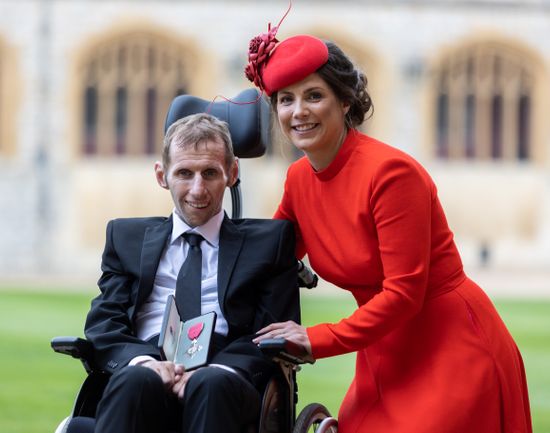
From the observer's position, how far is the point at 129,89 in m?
20.4

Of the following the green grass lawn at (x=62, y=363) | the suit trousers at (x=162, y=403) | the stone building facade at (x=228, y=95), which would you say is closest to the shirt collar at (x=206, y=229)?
the suit trousers at (x=162, y=403)

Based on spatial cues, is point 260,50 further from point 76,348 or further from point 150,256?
point 76,348

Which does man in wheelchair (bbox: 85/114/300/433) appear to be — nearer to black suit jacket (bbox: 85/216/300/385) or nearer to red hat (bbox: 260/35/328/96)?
black suit jacket (bbox: 85/216/300/385)

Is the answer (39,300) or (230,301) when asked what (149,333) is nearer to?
(230,301)

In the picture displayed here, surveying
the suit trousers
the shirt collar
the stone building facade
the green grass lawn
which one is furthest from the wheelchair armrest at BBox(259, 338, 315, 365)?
the stone building facade

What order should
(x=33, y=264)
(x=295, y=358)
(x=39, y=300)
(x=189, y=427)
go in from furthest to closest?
(x=33, y=264) < (x=39, y=300) < (x=295, y=358) < (x=189, y=427)

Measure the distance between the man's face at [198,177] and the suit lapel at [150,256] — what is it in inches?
3.6

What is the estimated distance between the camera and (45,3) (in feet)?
67.5

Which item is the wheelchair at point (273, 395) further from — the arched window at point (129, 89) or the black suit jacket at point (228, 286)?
the arched window at point (129, 89)

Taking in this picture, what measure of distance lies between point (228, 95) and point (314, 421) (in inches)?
667

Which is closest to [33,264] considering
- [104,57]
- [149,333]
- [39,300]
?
[104,57]

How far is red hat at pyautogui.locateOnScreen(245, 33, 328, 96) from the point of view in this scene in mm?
3279

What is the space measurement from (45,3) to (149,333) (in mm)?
17846

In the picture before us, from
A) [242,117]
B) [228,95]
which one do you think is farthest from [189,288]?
[228,95]
